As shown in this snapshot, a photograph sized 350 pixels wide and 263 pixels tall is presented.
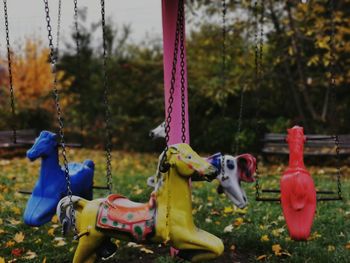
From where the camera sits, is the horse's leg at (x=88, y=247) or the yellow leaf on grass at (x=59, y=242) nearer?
the horse's leg at (x=88, y=247)

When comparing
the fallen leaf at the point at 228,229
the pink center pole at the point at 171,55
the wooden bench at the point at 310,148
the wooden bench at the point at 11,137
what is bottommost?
the fallen leaf at the point at 228,229

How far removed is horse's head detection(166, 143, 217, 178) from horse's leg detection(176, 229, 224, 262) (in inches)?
13.9

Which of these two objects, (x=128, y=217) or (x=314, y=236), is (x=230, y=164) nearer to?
(x=128, y=217)

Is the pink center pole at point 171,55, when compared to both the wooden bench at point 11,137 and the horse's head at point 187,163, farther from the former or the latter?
the wooden bench at point 11,137

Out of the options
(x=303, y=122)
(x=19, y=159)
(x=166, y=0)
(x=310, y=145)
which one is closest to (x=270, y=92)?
(x=303, y=122)

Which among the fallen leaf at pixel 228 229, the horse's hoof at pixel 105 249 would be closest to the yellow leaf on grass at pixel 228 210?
the fallen leaf at pixel 228 229

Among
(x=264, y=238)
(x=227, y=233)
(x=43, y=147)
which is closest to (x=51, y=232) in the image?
(x=43, y=147)

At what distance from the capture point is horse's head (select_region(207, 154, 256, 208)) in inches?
127

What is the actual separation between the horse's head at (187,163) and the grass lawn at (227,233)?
57.1 inches

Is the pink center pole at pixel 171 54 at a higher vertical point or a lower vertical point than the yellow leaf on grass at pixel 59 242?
higher

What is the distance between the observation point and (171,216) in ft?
9.46

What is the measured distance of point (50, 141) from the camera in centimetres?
382

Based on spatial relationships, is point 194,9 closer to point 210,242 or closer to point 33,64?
point 33,64

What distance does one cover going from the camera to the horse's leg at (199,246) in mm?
2850
